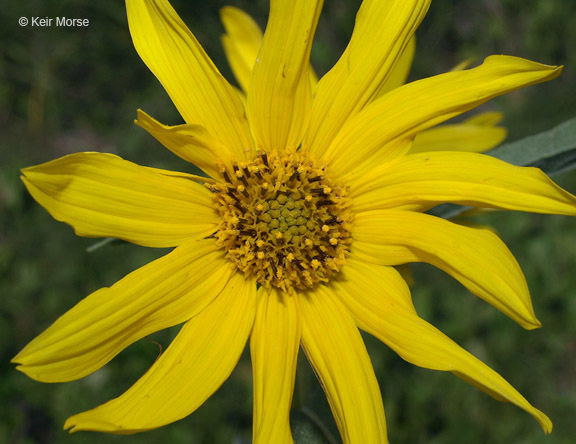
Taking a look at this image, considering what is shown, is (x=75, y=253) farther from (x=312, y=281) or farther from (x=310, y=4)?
(x=310, y=4)

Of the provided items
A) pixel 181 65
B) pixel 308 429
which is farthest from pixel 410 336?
pixel 181 65

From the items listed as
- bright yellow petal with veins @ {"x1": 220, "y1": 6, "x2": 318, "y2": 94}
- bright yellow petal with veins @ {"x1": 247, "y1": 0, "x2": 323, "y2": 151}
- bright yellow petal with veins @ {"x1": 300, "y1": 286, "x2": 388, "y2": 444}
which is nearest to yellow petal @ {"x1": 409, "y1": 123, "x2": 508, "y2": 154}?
bright yellow petal with veins @ {"x1": 220, "y1": 6, "x2": 318, "y2": 94}

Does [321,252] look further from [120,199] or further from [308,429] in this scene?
[120,199]

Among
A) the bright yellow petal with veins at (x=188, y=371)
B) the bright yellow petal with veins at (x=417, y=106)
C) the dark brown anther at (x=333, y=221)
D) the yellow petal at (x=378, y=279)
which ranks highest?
the bright yellow petal with veins at (x=417, y=106)

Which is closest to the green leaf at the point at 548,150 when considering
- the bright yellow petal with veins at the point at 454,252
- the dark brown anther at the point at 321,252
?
the bright yellow petal with veins at the point at 454,252

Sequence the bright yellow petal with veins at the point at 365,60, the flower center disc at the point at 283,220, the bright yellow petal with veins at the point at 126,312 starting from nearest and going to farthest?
the bright yellow petal with veins at the point at 126,312, the bright yellow petal with veins at the point at 365,60, the flower center disc at the point at 283,220

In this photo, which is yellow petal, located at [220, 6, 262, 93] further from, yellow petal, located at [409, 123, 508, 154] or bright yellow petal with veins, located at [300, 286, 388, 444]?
bright yellow petal with veins, located at [300, 286, 388, 444]

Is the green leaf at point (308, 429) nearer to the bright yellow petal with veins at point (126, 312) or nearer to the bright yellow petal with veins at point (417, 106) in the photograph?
the bright yellow petal with veins at point (126, 312)

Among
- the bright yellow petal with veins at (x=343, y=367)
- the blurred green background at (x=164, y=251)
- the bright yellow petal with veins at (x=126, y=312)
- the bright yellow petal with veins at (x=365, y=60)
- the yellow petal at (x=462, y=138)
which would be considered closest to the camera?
the bright yellow petal with veins at (x=126, y=312)
